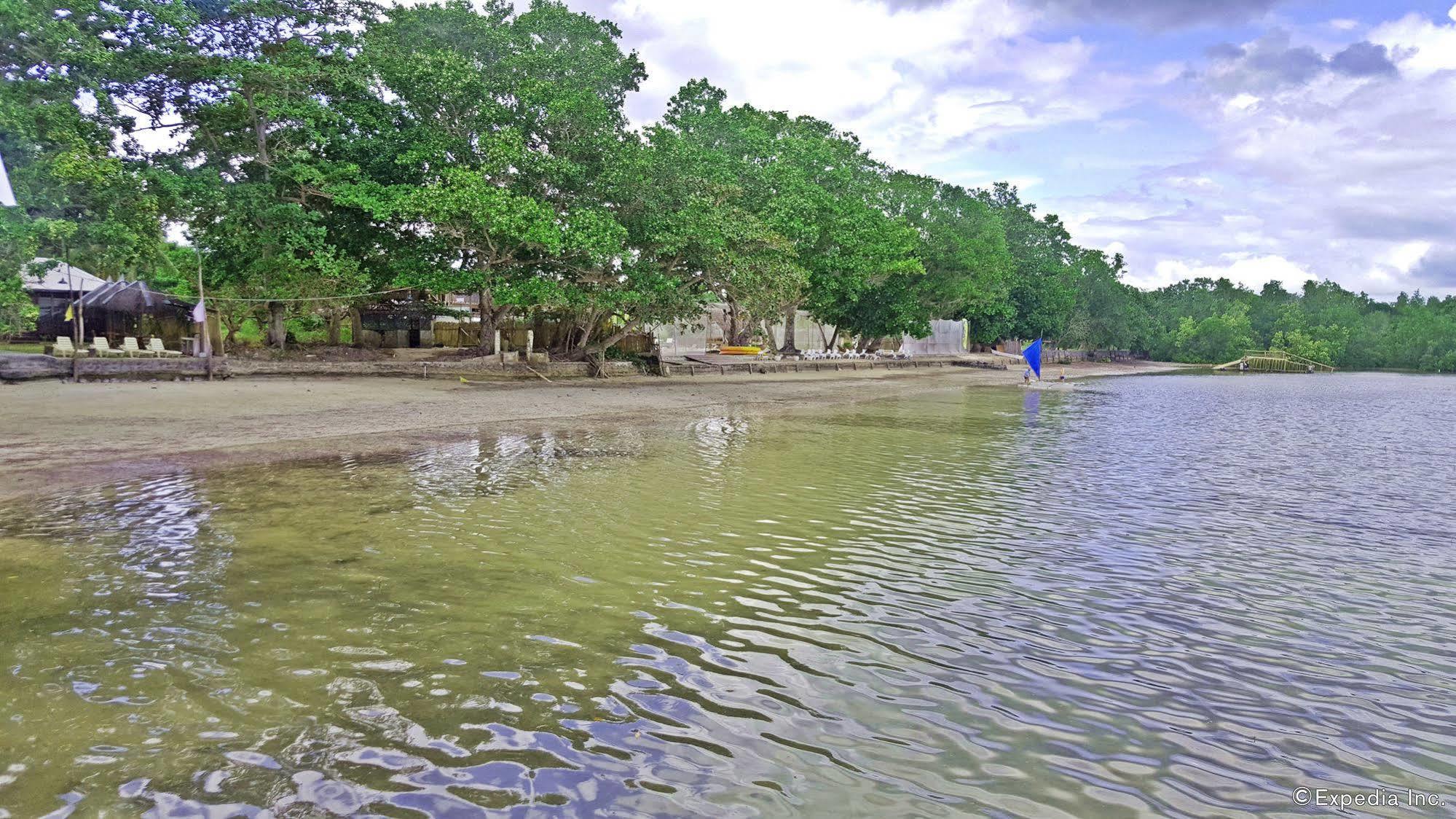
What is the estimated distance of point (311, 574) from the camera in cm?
646

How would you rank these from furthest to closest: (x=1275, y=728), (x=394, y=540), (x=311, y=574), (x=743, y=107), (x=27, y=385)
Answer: (x=743, y=107)
(x=27, y=385)
(x=394, y=540)
(x=311, y=574)
(x=1275, y=728)

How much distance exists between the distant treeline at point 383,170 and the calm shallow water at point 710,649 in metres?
16.1

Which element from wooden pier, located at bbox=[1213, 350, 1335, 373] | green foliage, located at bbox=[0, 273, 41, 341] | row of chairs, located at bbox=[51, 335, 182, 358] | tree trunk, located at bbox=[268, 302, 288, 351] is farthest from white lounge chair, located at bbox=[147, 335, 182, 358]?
wooden pier, located at bbox=[1213, 350, 1335, 373]

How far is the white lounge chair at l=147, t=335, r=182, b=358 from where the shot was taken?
94.1 feet

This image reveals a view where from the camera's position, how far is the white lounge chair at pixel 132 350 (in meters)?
27.7

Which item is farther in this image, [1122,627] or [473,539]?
[473,539]

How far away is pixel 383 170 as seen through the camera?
26.7 meters

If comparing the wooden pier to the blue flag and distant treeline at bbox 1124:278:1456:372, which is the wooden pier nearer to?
distant treeline at bbox 1124:278:1456:372

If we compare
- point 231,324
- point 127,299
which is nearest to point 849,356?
point 231,324

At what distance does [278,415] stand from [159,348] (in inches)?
729

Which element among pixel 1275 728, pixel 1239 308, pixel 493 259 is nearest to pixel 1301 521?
pixel 1275 728

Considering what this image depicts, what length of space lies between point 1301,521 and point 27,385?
87.7 feet

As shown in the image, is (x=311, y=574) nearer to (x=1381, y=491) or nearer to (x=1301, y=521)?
(x=1301, y=521)

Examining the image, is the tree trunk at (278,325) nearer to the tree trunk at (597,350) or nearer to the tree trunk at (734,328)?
the tree trunk at (597,350)
